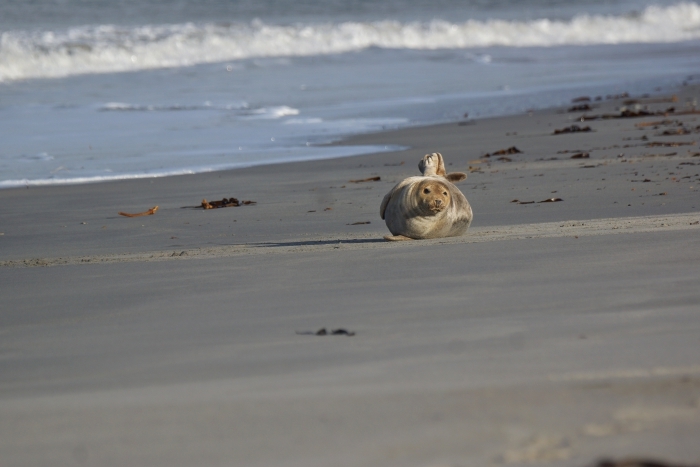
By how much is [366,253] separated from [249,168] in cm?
477

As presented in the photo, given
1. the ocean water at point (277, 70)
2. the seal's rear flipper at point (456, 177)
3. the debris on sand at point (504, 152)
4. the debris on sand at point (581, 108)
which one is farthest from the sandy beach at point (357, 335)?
the debris on sand at point (581, 108)

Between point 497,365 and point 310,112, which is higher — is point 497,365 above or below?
below

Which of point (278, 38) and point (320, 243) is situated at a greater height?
point (278, 38)

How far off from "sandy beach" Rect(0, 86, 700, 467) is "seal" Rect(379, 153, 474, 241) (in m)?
0.13

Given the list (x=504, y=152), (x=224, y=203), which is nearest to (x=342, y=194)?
(x=224, y=203)

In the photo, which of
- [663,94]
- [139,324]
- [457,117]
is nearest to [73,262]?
[139,324]

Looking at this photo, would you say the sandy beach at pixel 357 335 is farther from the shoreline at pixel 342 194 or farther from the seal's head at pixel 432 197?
the seal's head at pixel 432 197

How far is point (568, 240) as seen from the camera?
5.37m

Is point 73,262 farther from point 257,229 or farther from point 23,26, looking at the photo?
point 23,26

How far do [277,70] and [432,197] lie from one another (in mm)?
17637

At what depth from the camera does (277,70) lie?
22906 mm

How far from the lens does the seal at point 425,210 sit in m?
5.80

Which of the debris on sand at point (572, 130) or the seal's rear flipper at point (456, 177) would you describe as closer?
the seal's rear flipper at point (456, 177)

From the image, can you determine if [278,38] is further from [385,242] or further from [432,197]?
[432,197]
